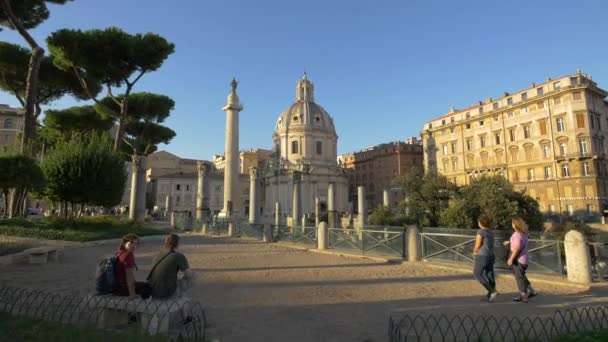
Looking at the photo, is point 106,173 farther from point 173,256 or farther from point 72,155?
point 173,256

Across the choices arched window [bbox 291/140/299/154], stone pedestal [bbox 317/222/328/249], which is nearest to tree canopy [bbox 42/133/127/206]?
stone pedestal [bbox 317/222/328/249]

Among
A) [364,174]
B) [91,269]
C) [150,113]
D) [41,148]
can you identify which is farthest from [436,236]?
[364,174]

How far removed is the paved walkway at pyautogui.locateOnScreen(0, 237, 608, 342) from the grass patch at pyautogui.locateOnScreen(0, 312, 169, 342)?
3.63ft

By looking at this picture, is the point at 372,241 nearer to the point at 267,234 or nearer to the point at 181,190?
the point at 267,234

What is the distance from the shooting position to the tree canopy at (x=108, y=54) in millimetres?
24234

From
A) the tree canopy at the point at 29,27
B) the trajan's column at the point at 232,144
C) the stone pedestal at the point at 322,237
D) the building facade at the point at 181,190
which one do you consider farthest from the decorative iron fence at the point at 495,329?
the building facade at the point at 181,190

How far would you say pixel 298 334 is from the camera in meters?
4.65

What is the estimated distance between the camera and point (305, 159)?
64.9m

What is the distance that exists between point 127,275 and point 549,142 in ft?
155

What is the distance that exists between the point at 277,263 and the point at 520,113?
143ft

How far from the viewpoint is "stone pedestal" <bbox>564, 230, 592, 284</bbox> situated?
749 centimetres

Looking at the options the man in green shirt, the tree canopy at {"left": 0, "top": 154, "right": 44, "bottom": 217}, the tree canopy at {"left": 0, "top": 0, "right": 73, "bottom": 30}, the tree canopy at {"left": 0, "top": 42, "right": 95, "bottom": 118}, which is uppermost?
the tree canopy at {"left": 0, "top": 0, "right": 73, "bottom": 30}

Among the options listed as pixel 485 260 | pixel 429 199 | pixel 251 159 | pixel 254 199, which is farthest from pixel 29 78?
pixel 251 159

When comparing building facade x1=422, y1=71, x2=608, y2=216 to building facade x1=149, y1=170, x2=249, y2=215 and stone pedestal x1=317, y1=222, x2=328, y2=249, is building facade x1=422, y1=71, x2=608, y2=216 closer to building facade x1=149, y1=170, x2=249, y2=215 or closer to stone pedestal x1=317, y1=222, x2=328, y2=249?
stone pedestal x1=317, y1=222, x2=328, y2=249
